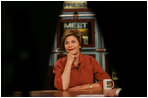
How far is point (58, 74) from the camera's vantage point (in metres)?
1.73

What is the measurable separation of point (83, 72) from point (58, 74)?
0.94 feet

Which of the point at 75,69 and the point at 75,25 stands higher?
the point at 75,25

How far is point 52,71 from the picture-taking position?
1.78 meters

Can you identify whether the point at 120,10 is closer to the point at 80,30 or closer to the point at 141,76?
the point at 80,30

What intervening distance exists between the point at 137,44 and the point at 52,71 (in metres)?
1.05

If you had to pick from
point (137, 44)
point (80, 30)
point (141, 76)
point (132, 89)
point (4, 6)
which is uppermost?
point (4, 6)

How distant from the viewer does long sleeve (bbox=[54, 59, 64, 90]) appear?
5.59ft

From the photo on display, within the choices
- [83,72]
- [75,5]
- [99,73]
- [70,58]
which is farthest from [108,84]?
[75,5]

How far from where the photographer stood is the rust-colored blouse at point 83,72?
172cm

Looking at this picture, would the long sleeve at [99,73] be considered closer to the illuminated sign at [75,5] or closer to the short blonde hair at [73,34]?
the short blonde hair at [73,34]

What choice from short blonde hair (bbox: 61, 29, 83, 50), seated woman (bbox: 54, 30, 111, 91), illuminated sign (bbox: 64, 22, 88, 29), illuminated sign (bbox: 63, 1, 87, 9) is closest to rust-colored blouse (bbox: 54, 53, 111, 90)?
seated woman (bbox: 54, 30, 111, 91)

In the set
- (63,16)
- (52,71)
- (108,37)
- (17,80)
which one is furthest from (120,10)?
(17,80)

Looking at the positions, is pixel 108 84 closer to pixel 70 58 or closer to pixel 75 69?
pixel 75 69

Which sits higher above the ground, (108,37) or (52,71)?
(108,37)
